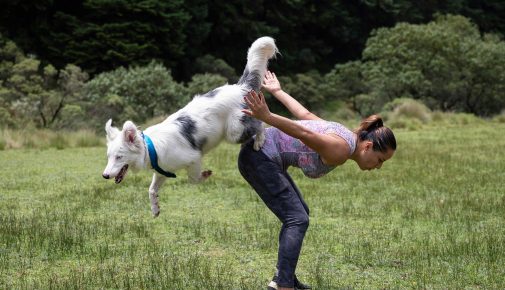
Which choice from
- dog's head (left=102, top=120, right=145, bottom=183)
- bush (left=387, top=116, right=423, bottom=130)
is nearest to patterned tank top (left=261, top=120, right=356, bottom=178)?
dog's head (left=102, top=120, right=145, bottom=183)

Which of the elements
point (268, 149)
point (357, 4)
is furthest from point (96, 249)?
point (357, 4)

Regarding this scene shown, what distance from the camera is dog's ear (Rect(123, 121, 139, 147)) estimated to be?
4.99 meters

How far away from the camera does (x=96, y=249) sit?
7043 mm

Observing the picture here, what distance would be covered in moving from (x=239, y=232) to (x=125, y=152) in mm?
3125

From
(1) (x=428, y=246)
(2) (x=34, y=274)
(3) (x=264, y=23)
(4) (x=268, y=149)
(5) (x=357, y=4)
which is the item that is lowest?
(2) (x=34, y=274)

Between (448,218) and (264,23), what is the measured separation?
113 ft

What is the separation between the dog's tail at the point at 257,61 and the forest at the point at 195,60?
59.4 ft

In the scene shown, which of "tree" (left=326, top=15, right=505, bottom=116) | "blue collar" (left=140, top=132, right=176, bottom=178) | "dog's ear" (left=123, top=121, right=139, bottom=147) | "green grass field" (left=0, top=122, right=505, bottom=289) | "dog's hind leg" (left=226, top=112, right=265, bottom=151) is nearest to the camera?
"dog's ear" (left=123, top=121, right=139, bottom=147)

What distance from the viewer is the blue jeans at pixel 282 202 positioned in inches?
198

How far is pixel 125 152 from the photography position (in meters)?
5.04

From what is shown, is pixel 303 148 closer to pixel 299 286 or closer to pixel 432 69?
pixel 299 286

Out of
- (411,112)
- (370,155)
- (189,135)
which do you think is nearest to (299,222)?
(370,155)

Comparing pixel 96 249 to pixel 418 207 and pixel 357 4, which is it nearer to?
pixel 418 207

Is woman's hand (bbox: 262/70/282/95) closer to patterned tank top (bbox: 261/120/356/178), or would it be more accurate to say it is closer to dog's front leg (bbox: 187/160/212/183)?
patterned tank top (bbox: 261/120/356/178)
